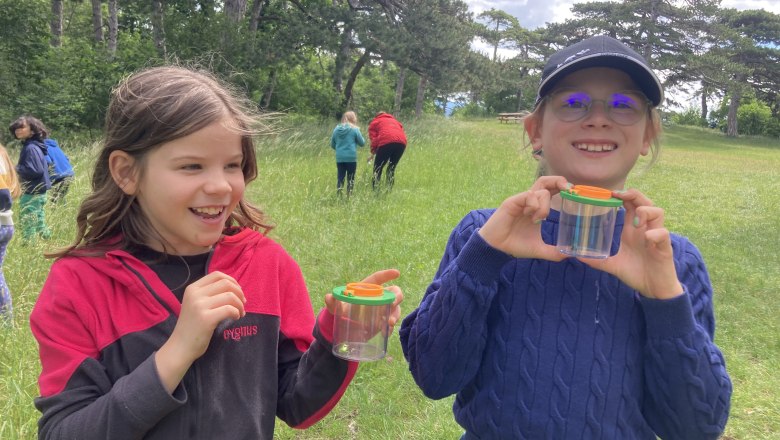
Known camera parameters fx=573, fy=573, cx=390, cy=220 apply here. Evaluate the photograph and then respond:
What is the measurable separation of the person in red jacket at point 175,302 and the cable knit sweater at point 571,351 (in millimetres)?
190

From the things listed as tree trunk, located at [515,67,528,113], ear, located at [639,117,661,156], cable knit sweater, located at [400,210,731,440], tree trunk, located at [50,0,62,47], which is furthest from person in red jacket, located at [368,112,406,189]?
tree trunk, located at [515,67,528,113]

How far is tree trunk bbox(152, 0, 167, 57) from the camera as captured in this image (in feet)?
53.6

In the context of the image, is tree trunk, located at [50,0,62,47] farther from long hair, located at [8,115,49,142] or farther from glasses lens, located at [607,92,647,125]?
glasses lens, located at [607,92,647,125]

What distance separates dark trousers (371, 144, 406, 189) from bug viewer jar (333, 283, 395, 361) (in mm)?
7705

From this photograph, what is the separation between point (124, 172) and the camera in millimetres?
1446

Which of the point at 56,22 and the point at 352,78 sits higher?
the point at 56,22

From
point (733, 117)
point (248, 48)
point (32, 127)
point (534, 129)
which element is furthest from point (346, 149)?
point (733, 117)

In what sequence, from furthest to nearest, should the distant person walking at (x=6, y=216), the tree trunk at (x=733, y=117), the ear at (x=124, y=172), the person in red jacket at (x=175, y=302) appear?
the tree trunk at (x=733, y=117) < the distant person walking at (x=6, y=216) < the ear at (x=124, y=172) < the person in red jacket at (x=175, y=302)

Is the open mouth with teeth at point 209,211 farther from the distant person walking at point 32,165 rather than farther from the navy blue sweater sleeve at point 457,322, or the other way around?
the distant person walking at point 32,165

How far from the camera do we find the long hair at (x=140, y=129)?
1392 millimetres

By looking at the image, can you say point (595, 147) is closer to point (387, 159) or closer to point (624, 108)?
point (624, 108)

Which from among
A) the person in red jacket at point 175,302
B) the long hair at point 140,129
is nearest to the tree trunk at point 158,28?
the long hair at point 140,129

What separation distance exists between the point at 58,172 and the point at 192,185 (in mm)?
6692

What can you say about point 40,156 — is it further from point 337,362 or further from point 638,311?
point 638,311
